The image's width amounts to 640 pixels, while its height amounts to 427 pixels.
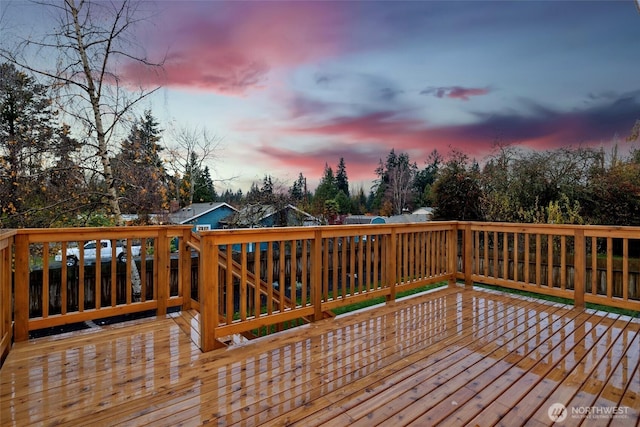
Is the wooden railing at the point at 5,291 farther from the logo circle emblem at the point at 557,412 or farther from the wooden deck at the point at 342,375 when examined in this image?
the logo circle emblem at the point at 557,412

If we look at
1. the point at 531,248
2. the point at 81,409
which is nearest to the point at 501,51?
the point at 531,248

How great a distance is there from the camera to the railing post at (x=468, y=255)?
15.3 feet

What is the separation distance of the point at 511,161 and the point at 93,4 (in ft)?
31.1

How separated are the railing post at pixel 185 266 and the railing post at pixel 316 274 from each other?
4.45ft

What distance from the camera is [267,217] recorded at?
29.3 ft

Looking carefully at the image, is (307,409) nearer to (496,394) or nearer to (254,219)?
(496,394)

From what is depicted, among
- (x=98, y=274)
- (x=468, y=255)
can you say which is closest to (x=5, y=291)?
(x=98, y=274)

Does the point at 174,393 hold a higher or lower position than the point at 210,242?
lower

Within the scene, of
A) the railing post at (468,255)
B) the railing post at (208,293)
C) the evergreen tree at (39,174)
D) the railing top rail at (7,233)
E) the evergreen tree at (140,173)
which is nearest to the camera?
the railing top rail at (7,233)

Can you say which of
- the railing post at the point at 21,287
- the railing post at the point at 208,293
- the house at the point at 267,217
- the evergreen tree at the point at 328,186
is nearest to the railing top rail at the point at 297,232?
the railing post at the point at 208,293

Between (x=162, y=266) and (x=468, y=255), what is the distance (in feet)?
12.7

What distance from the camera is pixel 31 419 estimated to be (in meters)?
1.73

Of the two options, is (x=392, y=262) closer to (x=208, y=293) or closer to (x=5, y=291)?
(x=208, y=293)

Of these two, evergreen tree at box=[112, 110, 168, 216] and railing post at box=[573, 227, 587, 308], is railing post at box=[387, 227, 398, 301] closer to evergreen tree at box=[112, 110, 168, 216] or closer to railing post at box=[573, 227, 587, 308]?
railing post at box=[573, 227, 587, 308]
